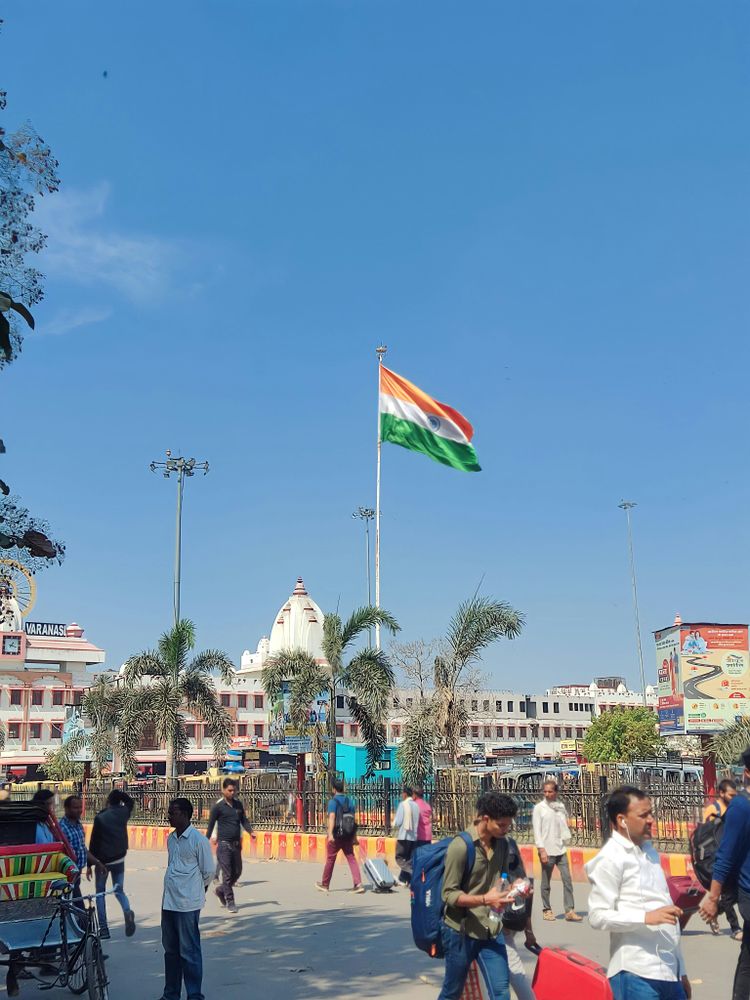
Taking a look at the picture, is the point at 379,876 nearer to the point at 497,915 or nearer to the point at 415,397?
the point at 497,915

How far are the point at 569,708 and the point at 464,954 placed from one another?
93.6 meters

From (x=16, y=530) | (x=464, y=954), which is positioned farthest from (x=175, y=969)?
(x=16, y=530)

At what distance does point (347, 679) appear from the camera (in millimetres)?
25250

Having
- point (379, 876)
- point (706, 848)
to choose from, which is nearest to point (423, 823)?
point (379, 876)

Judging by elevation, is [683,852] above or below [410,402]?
below

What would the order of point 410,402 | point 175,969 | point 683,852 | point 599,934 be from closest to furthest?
1. point 175,969
2. point 599,934
3. point 683,852
4. point 410,402

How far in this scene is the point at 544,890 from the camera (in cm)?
1176

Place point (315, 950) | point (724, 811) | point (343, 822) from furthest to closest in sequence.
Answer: point (343, 822), point (315, 950), point (724, 811)

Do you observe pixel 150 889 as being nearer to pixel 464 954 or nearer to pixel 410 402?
pixel 464 954

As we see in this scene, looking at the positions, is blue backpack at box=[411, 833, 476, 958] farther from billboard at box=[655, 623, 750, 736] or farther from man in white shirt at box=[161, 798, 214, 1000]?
billboard at box=[655, 623, 750, 736]

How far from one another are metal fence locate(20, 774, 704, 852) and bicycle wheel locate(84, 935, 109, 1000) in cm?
562

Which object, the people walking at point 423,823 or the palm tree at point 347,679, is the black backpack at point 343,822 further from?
the palm tree at point 347,679

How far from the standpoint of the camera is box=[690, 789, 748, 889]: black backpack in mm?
8117

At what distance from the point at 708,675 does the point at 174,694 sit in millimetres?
28769
